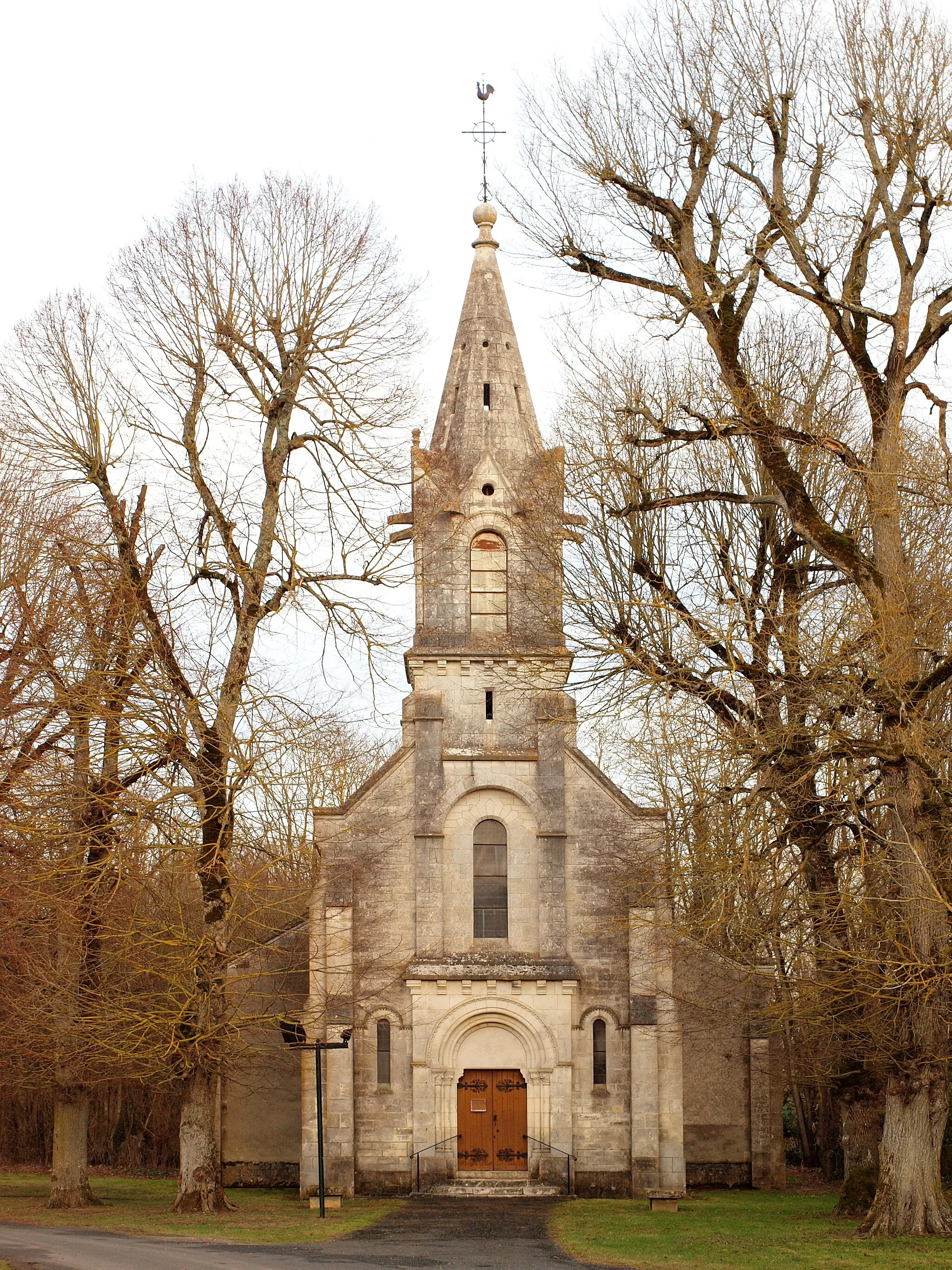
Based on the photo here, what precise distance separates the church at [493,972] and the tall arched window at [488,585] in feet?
0.15

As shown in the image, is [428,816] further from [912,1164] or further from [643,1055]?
[912,1164]

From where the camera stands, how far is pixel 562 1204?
26.3 meters

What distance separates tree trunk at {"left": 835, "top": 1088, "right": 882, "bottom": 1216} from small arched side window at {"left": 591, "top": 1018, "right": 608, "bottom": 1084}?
5.56m

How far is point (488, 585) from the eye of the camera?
3072cm

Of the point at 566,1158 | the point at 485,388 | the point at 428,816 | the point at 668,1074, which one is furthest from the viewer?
the point at 485,388

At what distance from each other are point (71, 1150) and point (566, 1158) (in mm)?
9337

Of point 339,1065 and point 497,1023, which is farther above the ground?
point 497,1023

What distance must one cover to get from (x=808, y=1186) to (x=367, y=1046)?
11257 mm

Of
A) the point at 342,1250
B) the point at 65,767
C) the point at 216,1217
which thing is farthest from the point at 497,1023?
the point at 65,767

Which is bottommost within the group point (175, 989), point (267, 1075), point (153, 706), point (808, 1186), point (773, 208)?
point (808, 1186)

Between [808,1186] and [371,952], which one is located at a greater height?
[371,952]

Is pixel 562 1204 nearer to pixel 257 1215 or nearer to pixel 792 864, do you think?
pixel 257 1215

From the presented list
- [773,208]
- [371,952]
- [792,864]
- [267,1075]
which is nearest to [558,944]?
[371,952]

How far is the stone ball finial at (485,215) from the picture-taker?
3388 centimetres
